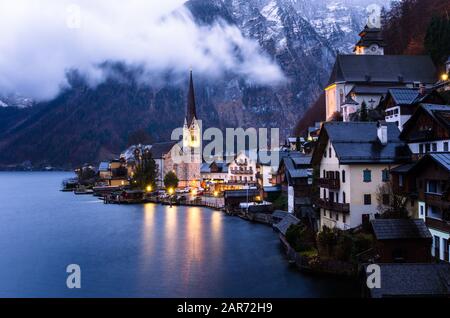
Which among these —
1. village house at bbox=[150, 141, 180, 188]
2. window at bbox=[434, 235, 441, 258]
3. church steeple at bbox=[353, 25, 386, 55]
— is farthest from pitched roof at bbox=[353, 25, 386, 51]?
window at bbox=[434, 235, 441, 258]

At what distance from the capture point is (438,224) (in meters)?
29.4

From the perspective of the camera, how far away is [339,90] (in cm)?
8700

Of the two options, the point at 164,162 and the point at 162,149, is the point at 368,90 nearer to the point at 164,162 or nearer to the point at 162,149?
the point at 164,162

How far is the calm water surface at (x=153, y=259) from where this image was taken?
3189 cm

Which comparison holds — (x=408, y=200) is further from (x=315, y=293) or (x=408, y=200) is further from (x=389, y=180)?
(x=315, y=293)

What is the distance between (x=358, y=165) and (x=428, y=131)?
622 cm

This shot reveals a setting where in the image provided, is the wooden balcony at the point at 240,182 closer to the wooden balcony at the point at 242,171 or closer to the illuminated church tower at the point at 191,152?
the wooden balcony at the point at 242,171

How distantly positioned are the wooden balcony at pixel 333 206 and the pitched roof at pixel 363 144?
4.02 metres

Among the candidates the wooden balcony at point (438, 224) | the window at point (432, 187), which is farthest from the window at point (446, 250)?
the window at point (432, 187)

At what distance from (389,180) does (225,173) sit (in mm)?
73180

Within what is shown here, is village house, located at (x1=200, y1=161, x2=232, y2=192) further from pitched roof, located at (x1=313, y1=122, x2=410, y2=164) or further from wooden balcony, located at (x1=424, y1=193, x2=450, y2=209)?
wooden balcony, located at (x1=424, y1=193, x2=450, y2=209)

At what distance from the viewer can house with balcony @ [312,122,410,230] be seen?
37875mm
